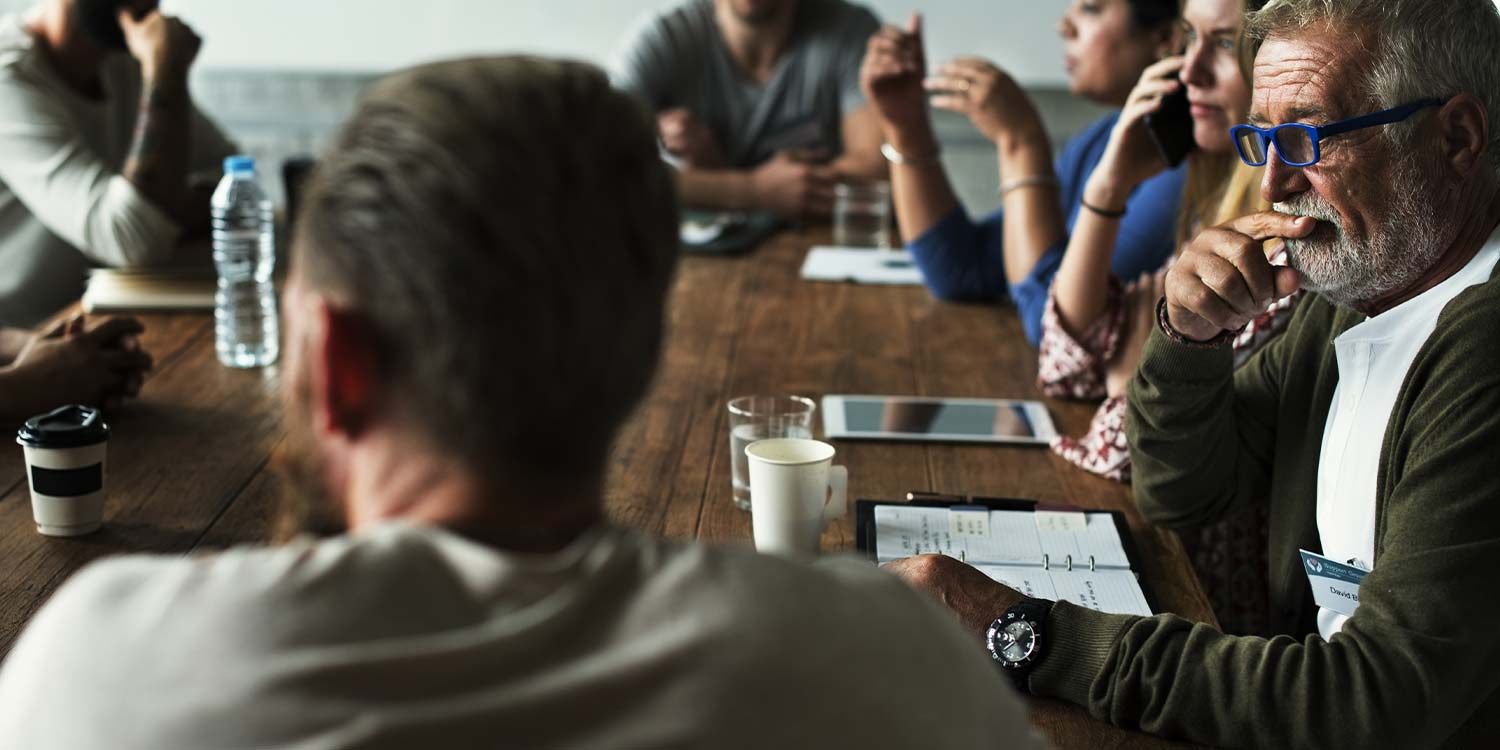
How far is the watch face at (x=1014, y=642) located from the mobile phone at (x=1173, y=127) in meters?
1.08

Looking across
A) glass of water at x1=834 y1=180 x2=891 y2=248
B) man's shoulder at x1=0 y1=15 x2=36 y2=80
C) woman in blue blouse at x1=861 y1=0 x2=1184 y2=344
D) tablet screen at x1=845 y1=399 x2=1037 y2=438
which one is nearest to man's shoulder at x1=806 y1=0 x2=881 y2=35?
glass of water at x1=834 y1=180 x2=891 y2=248

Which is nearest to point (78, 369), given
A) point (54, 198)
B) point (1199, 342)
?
point (54, 198)

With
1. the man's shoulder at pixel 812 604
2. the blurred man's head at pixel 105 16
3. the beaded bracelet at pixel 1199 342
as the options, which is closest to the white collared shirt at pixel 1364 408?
the beaded bracelet at pixel 1199 342

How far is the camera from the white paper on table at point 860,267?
2.65 m

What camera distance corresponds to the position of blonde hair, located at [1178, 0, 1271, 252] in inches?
69.6

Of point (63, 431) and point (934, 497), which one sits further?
point (934, 497)

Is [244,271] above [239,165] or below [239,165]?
below

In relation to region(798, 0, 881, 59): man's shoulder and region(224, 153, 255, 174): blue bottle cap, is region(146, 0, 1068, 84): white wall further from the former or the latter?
region(224, 153, 255, 174): blue bottle cap

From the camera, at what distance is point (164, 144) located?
246cm

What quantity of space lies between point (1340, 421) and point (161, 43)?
205cm

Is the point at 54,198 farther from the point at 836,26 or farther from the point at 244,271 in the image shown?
the point at 836,26

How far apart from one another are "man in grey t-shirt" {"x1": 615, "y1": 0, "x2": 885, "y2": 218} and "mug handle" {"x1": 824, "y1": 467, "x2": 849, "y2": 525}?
7.17ft

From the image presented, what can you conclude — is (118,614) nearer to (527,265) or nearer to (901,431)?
(527,265)

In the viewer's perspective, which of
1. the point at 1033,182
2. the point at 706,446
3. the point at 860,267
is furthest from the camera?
the point at 860,267
